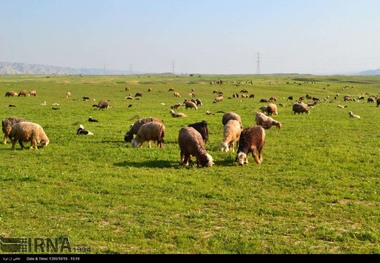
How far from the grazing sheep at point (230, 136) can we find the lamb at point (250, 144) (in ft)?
6.61

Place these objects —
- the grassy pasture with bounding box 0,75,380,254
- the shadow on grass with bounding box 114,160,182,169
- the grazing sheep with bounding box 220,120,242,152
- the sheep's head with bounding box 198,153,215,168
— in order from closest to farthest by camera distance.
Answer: the grassy pasture with bounding box 0,75,380,254
the sheep's head with bounding box 198,153,215,168
the shadow on grass with bounding box 114,160,182,169
the grazing sheep with bounding box 220,120,242,152

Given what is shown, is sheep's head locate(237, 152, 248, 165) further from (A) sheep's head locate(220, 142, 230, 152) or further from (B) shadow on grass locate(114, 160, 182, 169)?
(B) shadow on grass locate(114, 160, 182, 169)

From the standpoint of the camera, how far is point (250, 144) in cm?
1900

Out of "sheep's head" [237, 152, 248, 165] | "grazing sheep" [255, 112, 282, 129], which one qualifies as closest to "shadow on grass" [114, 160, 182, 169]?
"sheep's head" [237, 152, 248, 165]

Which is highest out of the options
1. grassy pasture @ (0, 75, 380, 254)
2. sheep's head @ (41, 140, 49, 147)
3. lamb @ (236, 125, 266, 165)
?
lamb @ (236, 125, 266, 165)

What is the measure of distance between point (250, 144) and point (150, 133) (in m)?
6.66

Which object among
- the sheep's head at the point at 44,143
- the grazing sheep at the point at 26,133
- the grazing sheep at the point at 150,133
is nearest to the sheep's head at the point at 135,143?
the grazing sheep at the point at 150,133

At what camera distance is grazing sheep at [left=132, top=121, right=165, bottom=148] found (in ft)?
75.6

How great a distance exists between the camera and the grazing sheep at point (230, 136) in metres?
21.1

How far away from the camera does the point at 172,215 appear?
1248 cm

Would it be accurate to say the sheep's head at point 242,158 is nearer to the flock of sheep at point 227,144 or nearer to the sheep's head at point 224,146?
the flock of sheep at point 227,144

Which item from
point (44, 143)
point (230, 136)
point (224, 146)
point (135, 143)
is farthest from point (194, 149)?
point (44, 143)

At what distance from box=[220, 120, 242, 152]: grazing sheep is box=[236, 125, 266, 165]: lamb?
6.61 ft

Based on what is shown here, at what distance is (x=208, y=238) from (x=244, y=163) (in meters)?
8.61
